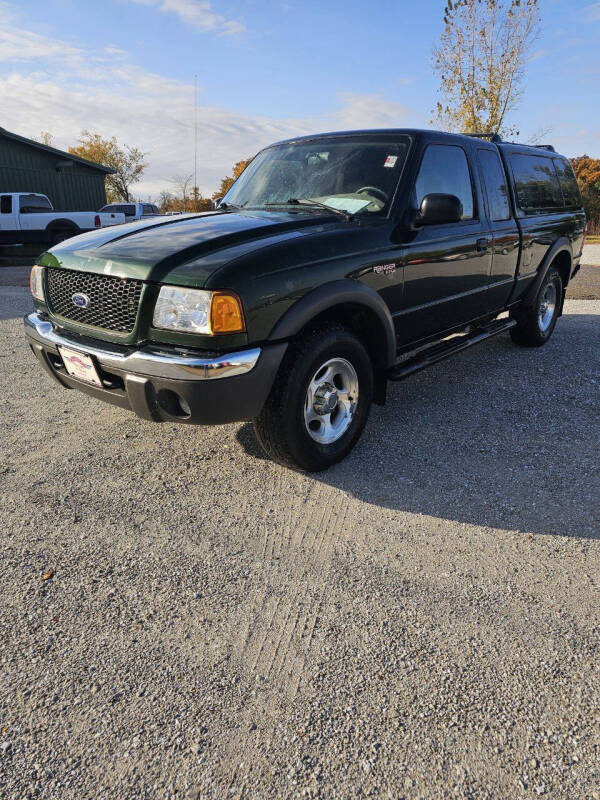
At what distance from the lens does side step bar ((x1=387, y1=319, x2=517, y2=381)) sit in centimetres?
377

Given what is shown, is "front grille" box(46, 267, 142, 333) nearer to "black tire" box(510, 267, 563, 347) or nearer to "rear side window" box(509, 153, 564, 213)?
"rear side window" box(509, 153, 564, 213)

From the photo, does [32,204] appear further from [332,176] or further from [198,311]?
[198,311]

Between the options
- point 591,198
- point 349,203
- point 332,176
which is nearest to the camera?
point 349,203

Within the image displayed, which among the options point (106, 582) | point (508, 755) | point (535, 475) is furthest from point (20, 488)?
point (535, 475)

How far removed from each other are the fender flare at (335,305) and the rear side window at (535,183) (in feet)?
8.51

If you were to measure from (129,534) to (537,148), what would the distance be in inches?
221

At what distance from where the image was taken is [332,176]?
12.7 feet

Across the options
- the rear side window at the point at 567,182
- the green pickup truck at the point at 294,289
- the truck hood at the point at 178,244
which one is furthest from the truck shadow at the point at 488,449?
the rear side window at the point at 567,182

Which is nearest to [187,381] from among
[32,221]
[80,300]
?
[80,300]

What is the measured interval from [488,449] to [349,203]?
1.86 meters

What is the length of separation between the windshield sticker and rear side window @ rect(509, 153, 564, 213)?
7.30 ft

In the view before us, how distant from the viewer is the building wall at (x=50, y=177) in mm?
21594

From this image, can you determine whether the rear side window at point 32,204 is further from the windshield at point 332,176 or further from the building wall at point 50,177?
the windshield at point 332,176

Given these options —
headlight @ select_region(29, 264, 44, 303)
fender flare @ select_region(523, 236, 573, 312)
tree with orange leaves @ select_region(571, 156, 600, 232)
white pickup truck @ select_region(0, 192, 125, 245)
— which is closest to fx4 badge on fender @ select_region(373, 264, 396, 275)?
headlight @ select_region(29, 264, 44, 303)
